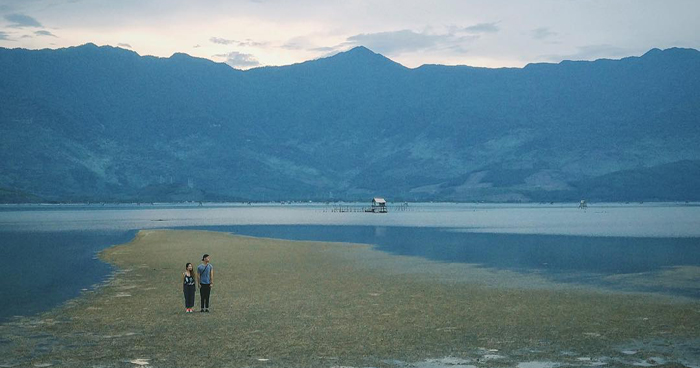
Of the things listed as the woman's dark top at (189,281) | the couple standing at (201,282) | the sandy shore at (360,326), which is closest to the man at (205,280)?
the couple standing at (201,282)

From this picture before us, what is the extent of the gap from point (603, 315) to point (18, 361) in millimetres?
20320

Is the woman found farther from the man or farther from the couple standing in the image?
the man

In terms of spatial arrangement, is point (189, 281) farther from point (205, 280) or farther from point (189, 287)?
point (205, 280)

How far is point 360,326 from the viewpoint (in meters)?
25.0

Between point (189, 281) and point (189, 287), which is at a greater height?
point (189, 281)

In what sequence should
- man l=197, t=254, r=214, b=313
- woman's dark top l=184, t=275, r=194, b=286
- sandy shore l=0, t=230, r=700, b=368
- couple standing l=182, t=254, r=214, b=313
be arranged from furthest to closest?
man l=197, t=254, r=214, b=313
couple standing l=182, t=254, r=214, b=313
woman's dark top l=184, t=275, r=194, b=286
sandy shore l=0, t=230, r=700, b=368

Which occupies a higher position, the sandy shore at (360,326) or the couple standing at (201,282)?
the couple standing at (201,282)

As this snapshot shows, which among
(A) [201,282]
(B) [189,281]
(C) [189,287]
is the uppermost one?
(B) [189,281]

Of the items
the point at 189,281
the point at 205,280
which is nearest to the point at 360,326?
the point at 205,280

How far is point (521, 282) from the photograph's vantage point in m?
39.4

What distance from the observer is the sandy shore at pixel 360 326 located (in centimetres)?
2009

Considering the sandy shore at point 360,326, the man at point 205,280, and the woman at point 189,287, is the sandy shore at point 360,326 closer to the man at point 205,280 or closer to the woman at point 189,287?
the woman at point 189,287

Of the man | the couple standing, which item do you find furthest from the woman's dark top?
the man

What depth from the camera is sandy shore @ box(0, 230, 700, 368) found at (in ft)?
65.9
